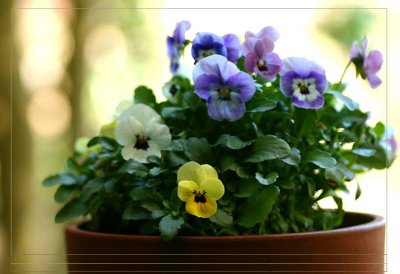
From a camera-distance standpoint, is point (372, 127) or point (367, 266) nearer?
point (367, 266)

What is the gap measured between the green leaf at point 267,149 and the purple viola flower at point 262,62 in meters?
0.08

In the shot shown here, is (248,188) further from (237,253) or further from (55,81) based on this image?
(55,81)

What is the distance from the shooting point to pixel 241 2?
1045 mm

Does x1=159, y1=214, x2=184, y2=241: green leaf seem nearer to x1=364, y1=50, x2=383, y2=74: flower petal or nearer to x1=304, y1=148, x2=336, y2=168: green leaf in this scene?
x1=304, y1=148, x2=336, y2=168: green leaf

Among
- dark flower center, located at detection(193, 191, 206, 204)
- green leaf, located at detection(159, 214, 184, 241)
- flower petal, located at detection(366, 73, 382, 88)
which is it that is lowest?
green leaf, located at detection(159, 214, 184, 241)

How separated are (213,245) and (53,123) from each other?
115 centimetres

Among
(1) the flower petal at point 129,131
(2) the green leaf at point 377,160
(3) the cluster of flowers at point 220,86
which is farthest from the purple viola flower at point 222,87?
(2) the green leaf at point 377,160

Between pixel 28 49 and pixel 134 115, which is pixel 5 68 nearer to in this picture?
pixel 28 49

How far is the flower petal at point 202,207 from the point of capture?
58cm

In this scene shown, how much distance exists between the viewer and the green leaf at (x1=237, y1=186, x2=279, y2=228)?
1.94 ft

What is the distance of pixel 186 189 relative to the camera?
583 millimetres

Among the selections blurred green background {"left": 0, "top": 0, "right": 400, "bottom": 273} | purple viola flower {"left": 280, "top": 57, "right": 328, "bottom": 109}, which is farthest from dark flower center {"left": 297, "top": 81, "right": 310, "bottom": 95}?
blurred green background {"left": 0, "top": 0, "right": 400, "bottom": 273}

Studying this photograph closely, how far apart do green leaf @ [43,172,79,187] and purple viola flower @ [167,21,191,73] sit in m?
0.20

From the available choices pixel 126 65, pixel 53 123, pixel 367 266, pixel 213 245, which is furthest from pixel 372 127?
pixel 53 123
